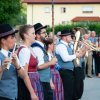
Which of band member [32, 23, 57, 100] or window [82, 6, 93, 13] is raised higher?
window [82, 6, 93, 13]

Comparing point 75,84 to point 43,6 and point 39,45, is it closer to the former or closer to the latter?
point 39,45

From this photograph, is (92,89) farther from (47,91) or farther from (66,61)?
(47,91)

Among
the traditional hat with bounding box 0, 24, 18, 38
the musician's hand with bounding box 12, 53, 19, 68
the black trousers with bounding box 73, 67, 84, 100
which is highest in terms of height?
the traditional hat with bounding box 0, 24, 18, 38

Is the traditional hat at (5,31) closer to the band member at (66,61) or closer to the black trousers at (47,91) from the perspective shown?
the black trousers at (47,91)

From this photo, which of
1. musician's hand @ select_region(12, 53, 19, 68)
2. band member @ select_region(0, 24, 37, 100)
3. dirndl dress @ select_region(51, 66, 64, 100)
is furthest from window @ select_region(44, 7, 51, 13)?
musician's hand @ select_region(12, 53, 19, 68)

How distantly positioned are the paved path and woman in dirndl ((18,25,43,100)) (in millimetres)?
5124

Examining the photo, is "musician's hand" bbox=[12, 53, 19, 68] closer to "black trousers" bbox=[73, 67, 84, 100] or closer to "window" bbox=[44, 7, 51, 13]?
"black trousers" bbox=[73, 67, 84, 100]

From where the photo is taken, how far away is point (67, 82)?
952 centimetres

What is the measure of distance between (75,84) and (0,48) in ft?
17.2

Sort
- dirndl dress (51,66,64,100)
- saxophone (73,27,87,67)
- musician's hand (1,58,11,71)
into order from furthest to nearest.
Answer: saxophone (73,27,87,67) → dirndl dress (51,66,64,100) → musician's hand (1,58,11,71)

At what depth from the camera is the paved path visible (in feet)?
38.0

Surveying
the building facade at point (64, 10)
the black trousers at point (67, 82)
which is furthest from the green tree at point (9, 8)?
the black trousers at point (67, 82)

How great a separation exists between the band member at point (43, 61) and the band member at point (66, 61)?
1.55 meters

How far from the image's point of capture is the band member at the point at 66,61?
29.1 feet
